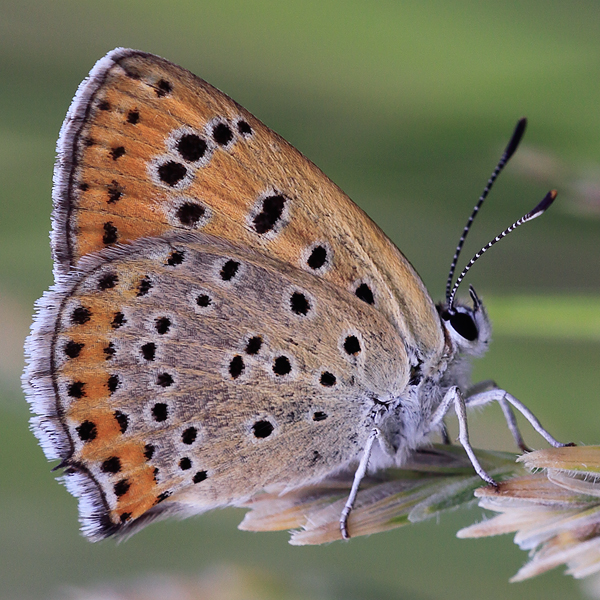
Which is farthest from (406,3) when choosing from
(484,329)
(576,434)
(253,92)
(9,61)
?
(576,434)

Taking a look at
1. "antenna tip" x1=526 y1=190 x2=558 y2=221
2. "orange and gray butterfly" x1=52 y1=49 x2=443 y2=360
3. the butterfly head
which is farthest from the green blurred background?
"orange and gray butterfly" x1=52 y1=49 x2=443 y2=360

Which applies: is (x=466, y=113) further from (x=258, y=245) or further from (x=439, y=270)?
(x=258, y=245)

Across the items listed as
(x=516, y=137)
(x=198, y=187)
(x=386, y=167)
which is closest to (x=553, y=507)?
(x=516, y=137)

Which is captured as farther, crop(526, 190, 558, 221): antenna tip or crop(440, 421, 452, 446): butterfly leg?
crop(440, 421, 452, 446): butterfly leg

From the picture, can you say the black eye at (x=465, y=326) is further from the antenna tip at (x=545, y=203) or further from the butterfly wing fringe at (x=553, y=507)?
the butterfly wing fringe at (x=553, y=507)

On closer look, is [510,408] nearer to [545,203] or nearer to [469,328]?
[469,328]

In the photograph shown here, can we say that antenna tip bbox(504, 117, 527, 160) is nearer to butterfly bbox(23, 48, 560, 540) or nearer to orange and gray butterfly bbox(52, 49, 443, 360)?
butterfly bbox(23, 48, 560, 540)

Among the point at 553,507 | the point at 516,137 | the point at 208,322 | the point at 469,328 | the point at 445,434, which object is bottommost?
the point at 553,507

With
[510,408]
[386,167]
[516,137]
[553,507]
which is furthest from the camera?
[386,167]
